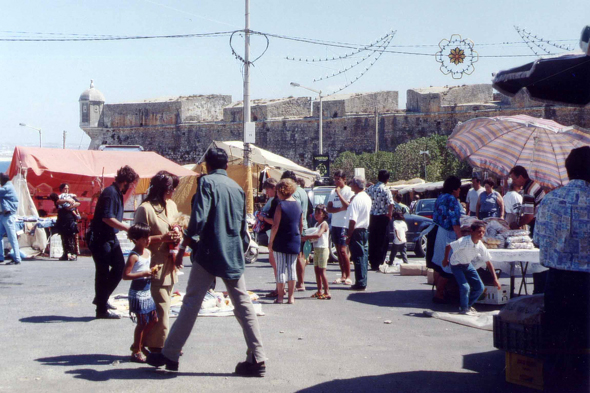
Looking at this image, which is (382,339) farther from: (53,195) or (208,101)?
(208,101)

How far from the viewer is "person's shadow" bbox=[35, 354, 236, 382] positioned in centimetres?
533

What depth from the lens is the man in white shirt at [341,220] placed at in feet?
35.3

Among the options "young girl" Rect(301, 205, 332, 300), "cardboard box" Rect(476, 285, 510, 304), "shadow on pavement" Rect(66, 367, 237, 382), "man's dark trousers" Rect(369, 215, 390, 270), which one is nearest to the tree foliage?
"man's dark trousers" Rect(369, 215, 390, 270)

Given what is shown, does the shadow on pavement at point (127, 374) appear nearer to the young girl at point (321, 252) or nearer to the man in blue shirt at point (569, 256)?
the man in blue shirt at point (569, 256)

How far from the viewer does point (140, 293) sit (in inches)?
224

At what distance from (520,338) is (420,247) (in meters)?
11.7

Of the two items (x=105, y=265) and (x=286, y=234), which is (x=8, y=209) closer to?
(x=105, y=265)

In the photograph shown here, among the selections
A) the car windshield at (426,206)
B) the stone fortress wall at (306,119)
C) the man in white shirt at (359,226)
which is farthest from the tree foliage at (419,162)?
the man in white shirt at (359,226)

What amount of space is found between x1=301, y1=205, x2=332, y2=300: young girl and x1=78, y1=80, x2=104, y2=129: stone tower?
4334cm

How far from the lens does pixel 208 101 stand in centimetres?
4819

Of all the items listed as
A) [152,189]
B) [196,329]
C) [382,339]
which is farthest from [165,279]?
[382,339]

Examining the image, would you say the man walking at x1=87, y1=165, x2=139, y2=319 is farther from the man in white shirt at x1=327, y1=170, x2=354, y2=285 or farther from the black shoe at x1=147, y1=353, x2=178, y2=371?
the man in white shirt at x1=327, y1=170, x2=354, y2=285

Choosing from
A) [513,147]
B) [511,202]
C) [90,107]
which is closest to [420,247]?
[511,202]

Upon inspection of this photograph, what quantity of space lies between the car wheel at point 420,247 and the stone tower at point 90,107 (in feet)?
125
